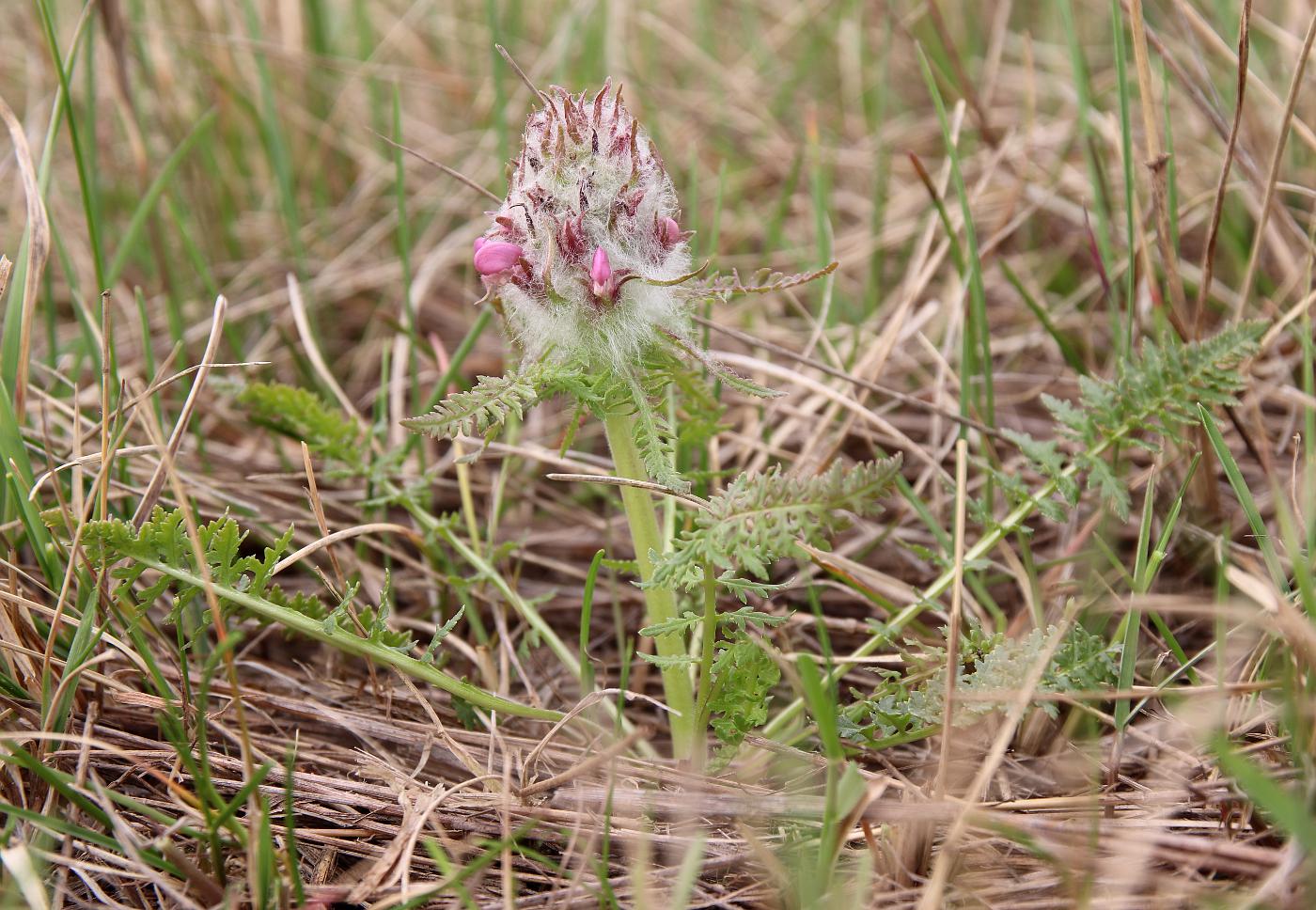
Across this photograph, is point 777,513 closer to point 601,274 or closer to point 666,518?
point 601,274

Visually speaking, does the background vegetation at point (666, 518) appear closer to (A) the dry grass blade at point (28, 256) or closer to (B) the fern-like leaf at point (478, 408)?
(A) the dry grass blade at point (28, 256)

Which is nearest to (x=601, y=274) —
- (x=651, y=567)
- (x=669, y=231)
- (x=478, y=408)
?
(x=669, y=231)

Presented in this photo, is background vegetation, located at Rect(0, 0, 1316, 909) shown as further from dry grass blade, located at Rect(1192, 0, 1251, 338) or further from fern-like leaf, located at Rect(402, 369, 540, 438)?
fern-like leaf, located at Rect(402, 369, 540, 438)

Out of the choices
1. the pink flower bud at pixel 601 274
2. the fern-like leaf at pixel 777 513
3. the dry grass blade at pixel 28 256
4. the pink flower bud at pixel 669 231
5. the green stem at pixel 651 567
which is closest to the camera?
the fern-like leaf at pixel 777 513

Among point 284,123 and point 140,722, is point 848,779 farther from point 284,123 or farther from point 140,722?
point 284,123

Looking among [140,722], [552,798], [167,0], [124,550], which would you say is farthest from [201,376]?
[167,0]

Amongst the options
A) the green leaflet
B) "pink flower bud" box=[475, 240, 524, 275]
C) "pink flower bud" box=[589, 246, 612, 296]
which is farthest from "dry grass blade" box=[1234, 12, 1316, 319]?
the green leaflet

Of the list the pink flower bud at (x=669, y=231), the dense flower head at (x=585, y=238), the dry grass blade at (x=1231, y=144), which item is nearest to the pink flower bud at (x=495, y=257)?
the dense flower head at (x=585, y=238)
